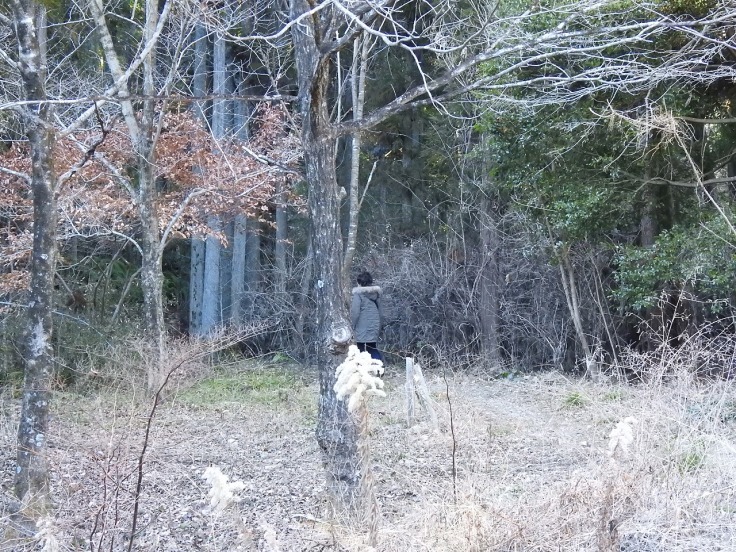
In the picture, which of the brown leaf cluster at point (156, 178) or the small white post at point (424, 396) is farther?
the brown leaf cluster at point (156, 178)

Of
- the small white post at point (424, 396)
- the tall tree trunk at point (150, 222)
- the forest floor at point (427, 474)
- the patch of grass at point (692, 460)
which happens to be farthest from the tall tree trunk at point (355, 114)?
the patch of grass at point (692, 460)

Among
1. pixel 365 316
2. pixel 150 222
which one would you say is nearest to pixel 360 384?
pixel 365 316

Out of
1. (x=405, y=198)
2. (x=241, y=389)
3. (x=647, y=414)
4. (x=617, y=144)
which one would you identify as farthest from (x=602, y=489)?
(x=405, y=198)

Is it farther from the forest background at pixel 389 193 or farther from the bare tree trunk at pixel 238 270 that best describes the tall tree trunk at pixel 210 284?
the bare tree trunk at pixel 238 270

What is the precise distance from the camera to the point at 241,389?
479 inches

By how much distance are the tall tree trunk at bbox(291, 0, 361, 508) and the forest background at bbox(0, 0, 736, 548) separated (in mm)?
18

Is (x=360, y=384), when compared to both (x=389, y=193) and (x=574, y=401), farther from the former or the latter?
(x=389, y=193)

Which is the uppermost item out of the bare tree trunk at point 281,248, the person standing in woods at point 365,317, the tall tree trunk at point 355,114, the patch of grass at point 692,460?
the tall tree trunk at point 355,114

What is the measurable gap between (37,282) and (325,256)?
2142mm

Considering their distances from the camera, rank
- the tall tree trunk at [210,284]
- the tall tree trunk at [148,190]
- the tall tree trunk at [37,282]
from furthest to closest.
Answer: the tall tree trunk at [210,284]
the tall tree trunk at [148,190]
the tall tree trunk at [37,282]

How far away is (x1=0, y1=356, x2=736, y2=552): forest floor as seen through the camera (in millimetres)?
A: 4305

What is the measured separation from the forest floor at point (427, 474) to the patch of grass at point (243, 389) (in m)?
0.34

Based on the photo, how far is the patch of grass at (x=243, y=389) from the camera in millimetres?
Result: 11172

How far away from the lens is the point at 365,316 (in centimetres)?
1060
